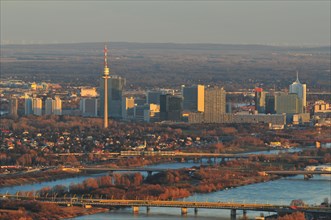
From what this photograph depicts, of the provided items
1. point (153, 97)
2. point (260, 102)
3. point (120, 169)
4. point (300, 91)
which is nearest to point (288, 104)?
point (260, 102)

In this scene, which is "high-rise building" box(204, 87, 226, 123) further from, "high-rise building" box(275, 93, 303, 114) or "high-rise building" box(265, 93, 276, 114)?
"high-rise building" box(275, 93, 303, 114)

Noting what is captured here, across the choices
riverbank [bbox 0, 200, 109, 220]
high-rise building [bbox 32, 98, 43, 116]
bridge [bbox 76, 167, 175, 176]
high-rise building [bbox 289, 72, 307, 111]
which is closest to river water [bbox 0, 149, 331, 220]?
riverbank [bbox 0, 200, 109, 220]

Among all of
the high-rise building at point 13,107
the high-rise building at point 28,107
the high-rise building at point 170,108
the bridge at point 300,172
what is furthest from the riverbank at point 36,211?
the high-rise building at point 28,107

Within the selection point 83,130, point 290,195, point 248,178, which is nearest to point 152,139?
point 83,130

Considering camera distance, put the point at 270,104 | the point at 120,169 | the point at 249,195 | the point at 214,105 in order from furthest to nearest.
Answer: the point at 270,104 → the point at 214,105 → the point at 120,169 → the point at 249,195

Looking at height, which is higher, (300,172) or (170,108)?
(300,172)

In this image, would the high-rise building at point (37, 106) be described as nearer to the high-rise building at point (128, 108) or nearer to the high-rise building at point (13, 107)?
the high-rise building at point (13, 107)

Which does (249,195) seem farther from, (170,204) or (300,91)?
(300,91)
